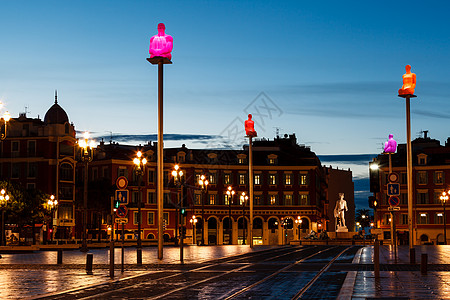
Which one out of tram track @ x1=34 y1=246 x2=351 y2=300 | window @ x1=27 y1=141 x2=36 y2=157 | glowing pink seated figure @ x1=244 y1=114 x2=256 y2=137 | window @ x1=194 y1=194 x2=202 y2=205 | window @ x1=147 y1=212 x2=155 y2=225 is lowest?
tram track @ x1=34 y1=246 x2=351 y2=300

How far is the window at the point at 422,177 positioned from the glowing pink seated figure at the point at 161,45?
254 feet

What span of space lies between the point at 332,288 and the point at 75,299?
7030 mm

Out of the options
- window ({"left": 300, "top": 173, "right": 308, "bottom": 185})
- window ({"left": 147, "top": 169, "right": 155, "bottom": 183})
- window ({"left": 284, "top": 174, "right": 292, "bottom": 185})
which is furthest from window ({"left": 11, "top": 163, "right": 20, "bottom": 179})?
window ({"left": 300, "top": 173, "right": 308, "bottom": 185})

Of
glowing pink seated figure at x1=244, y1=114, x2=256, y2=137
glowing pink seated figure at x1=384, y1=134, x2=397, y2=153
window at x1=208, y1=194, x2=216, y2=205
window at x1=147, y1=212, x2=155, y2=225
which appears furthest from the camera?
window at x1=208, y1=194, x2=216, y2=205

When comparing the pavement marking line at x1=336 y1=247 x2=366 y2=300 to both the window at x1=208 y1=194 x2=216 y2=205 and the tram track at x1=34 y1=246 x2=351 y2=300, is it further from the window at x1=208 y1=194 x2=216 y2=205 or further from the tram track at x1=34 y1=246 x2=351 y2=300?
the window at x1=208 y1=194 x2=216 y2=205

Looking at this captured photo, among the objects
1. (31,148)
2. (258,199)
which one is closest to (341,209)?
(258,199)

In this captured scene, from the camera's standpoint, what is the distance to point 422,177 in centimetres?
10562

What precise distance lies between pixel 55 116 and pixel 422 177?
175 feet

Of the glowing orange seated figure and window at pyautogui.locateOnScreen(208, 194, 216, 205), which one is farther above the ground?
the glowing orange seated figure

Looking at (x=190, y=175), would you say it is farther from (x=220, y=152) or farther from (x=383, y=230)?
(x=383, y=230)

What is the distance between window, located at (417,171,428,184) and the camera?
106 m

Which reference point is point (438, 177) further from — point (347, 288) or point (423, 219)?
point (347, 288)

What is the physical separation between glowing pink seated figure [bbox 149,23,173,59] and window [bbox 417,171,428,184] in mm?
77503

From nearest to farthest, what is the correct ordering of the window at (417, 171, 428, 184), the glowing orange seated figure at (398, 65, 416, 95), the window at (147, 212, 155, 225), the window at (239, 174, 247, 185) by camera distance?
the glowing orange seated figure at (398, 65, 416, 95)
the window at (147, 212, 155, 225)
the window at (417, 171, 428, 184)
the window at (239, 174, 247, 185)
